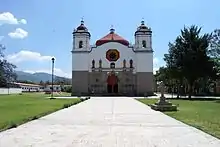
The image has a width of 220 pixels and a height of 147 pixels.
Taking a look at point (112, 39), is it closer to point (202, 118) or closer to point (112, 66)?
point (112, 66)

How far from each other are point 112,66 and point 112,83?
3993 mm

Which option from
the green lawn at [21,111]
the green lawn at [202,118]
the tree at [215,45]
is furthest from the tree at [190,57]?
the green lawn at [202,118]

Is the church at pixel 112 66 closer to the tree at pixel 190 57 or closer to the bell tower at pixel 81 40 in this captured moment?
the bell tower at pixel 81 40

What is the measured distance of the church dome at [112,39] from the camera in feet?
266

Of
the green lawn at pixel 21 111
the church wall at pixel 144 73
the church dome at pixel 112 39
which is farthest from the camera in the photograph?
the church dome at pixel 112 39

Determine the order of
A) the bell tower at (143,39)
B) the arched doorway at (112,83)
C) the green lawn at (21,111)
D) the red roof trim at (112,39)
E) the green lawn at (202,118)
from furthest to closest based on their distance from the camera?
the red roof trim at (112,39) < the bell tower at (143,39) < the arched doorway at (112,83) < the green lawn at (21,111) < the green lawn at (202,118)

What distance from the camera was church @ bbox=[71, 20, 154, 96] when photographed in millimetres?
77250

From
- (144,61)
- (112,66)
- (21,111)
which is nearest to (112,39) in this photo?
(112,66)

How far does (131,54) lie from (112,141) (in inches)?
2746

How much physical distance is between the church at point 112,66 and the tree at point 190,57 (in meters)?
15.4

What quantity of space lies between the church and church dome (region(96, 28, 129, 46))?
346mm

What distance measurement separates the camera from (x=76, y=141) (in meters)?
9.91

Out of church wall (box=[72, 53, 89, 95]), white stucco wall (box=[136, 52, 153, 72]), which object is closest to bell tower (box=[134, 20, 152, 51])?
→ white stucco wall (box=[136, 52, 153, 72])

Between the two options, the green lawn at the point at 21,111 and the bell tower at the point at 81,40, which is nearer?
the green lawn at the point at 21,111
